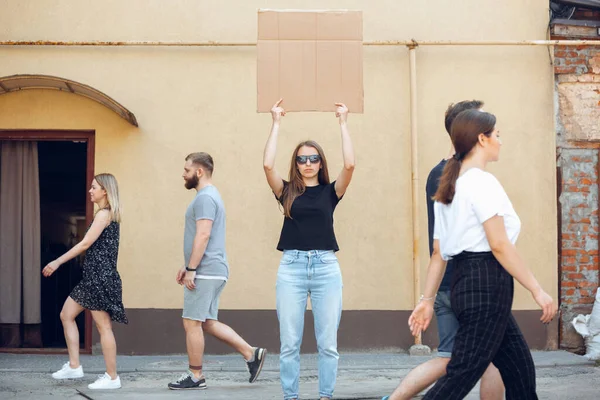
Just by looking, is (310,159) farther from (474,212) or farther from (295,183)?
(474,212)

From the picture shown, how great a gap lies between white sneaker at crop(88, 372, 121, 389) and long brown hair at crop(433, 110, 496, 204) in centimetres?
355

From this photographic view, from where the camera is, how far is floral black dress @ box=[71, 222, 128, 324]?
6988 mm

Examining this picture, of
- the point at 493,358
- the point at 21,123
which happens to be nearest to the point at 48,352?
the point at 21,123

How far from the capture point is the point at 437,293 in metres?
5.10

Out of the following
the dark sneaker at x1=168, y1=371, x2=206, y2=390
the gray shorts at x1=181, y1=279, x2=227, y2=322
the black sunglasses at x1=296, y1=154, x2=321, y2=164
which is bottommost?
the dark sneaker at x1=168, y1=371, x2=206, y2=390

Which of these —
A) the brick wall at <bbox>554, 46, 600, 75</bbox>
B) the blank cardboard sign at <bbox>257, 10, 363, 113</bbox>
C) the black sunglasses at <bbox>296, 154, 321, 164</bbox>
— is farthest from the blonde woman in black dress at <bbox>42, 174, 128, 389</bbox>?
the brick wall at <bbox>554, 46, 600, 75</bbox>

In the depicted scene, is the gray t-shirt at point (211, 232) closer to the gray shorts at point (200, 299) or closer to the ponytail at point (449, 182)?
the gray shorts at point (200, 299)

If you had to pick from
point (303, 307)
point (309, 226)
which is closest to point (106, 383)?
point (303, 307)

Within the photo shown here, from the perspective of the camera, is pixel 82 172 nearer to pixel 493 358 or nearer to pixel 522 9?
pixel 522 9

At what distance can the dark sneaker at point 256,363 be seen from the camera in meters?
7.14

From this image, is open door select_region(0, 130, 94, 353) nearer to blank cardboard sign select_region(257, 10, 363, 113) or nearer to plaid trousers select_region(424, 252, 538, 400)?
blank cardboard sign select_region(257, 10, 363, 113)

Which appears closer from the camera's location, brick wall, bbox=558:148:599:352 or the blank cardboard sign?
the blank cardboard sign

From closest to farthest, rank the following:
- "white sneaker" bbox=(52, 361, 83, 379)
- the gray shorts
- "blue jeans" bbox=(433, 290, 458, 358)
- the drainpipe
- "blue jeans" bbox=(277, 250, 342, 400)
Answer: "blue jeans" bbox=(433, 290, 458, 358) < "blue jeans" bbox=(277, 250, 342, 400) < the gray shorts < "white sneaker" bbox=(52, 361, 83, 379) < the drainpipe

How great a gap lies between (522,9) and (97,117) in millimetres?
4596
